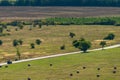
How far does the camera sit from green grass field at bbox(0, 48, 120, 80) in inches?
3885

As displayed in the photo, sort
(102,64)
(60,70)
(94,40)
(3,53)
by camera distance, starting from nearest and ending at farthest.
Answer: (60,70) < (102,64) < (3,53) < (94,40)

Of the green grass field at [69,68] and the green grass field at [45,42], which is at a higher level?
the green grass field at [69,68]

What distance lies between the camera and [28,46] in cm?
15512

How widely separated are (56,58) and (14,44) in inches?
1358

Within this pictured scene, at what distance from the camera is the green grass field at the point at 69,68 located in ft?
324

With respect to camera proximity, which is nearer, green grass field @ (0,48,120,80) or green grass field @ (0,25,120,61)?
green grass field @ (0,48,120,80)

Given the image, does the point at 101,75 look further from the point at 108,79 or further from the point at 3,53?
the point at 3,53

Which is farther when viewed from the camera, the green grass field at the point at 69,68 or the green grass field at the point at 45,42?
the green grass field at the point at 45,42

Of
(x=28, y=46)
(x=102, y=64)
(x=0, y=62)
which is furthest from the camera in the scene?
(x=28, y=46)

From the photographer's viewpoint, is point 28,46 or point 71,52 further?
point 28,46

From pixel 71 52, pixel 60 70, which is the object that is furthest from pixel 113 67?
pixel 71 52

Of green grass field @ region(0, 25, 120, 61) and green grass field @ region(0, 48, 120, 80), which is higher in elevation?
green grass field @ region(0, 48, 120, 80)

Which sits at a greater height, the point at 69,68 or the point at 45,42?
the point at 69,68

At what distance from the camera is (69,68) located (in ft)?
358
